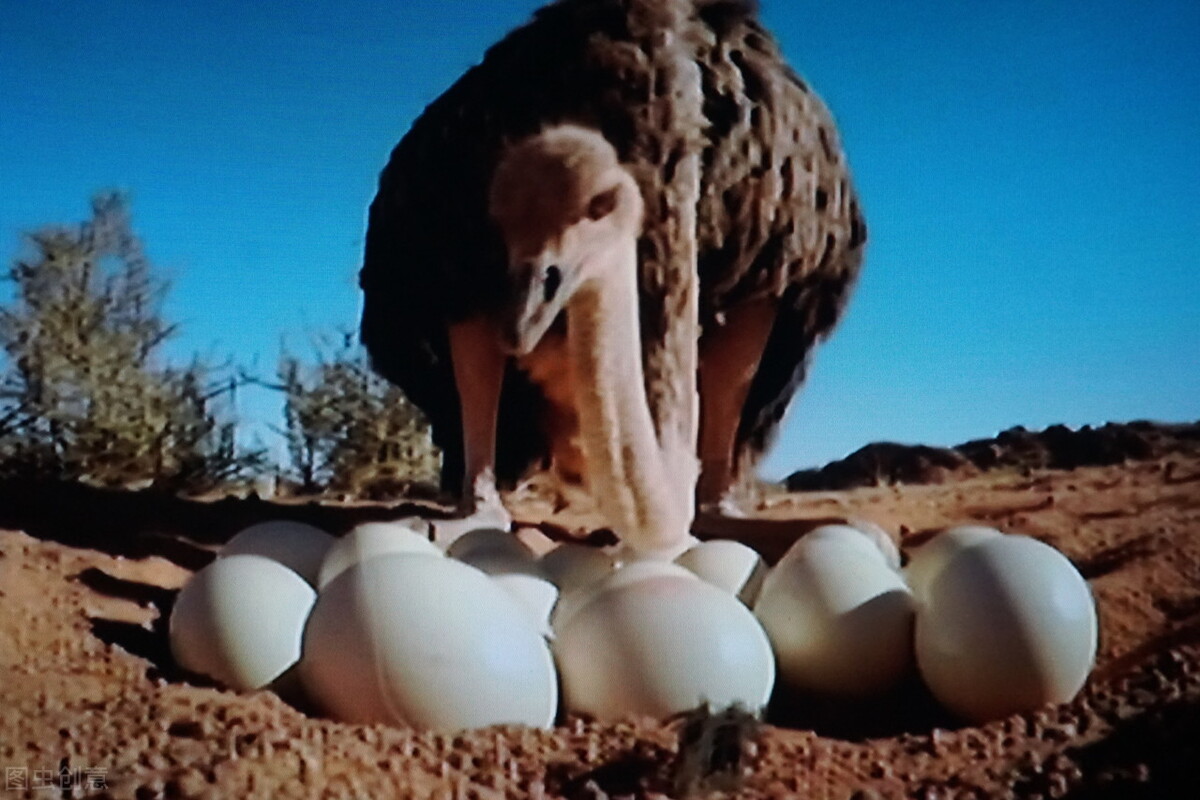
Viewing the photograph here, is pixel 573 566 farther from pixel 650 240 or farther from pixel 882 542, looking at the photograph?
pixel 650 240

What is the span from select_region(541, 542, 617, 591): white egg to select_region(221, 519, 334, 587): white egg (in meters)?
0.27

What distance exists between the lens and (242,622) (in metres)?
1.41

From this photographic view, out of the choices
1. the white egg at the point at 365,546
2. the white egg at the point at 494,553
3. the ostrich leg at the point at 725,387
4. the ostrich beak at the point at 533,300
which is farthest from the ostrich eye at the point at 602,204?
the ostrich leg at the point at 725,387

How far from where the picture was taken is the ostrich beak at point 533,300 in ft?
5.90

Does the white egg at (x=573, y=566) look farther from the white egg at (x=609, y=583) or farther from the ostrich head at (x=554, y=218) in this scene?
the ostrich head at (x=554, y=218)

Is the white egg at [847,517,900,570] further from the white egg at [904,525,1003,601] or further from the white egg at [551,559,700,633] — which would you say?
the white egg at [551,559,700,633]

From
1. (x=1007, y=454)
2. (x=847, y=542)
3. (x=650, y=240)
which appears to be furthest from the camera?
(x=1007, y=454)

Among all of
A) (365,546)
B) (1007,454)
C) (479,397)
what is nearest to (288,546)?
(365,546)

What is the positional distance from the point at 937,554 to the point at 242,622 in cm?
75

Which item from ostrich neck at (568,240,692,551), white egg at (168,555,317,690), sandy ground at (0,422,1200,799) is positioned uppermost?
ostrich neck at (568,240,692,551)

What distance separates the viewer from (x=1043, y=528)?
2312 mm

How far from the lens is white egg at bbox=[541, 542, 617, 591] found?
1643mm

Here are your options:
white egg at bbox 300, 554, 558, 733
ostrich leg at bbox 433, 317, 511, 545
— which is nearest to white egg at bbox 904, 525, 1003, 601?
white egg at bbox 300, 554, 558, 733

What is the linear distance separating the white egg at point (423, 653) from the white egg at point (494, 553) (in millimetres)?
300
